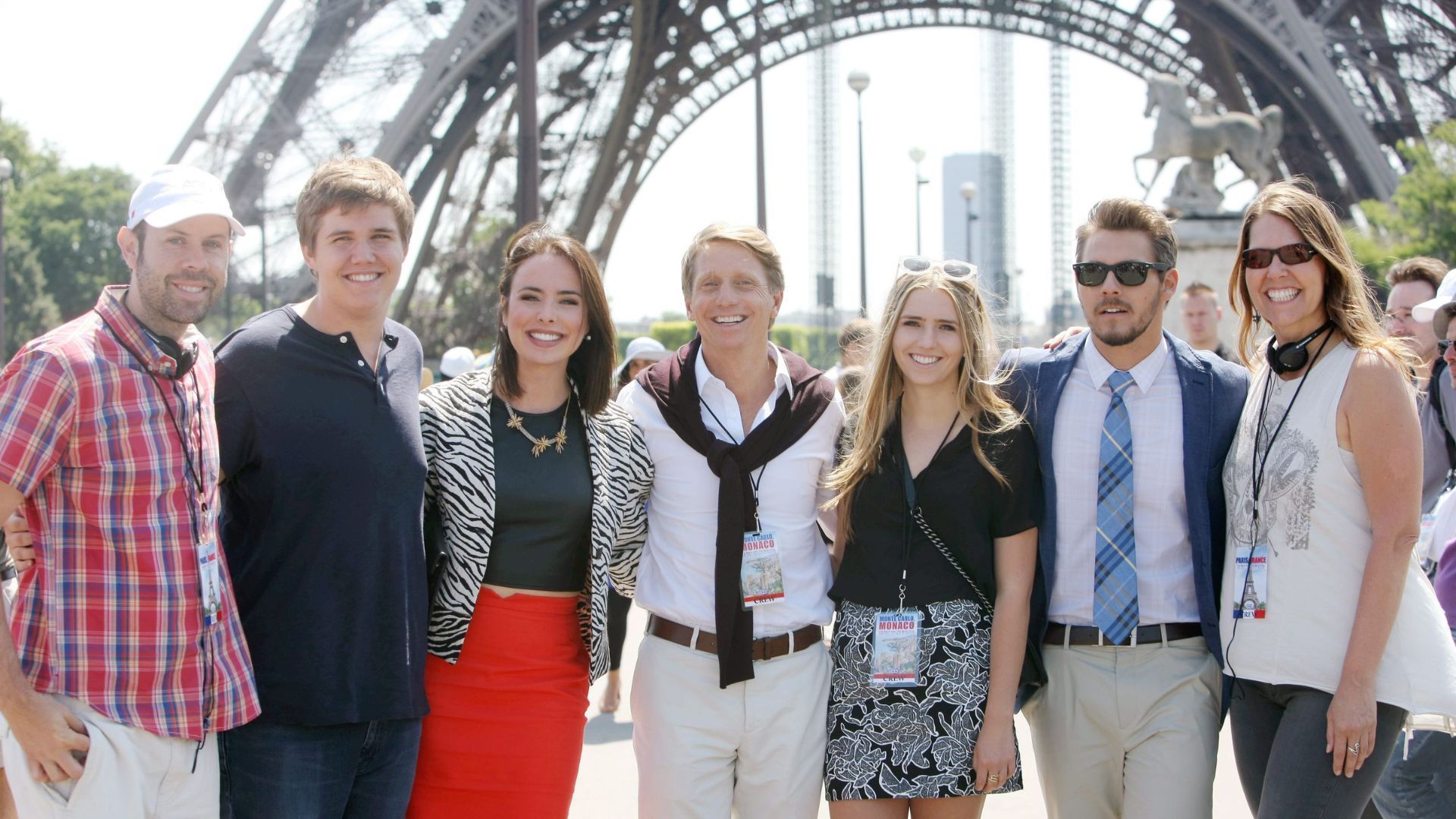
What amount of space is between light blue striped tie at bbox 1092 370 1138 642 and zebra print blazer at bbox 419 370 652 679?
1.18 metres

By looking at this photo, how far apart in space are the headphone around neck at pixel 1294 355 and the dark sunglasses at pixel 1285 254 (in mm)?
178

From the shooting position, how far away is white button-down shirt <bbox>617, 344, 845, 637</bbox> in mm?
3293

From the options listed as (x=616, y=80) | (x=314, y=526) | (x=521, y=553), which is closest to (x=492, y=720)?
(x=521, y=553)

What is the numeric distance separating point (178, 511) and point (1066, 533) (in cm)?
213

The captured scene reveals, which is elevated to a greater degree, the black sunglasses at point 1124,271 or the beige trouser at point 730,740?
the black sunglasses at point 1124,271

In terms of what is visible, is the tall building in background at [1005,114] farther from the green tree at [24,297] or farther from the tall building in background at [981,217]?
the green tree at [24,297]

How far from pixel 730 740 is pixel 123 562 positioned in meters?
1.49

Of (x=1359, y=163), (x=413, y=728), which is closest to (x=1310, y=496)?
(x=413, y=728)

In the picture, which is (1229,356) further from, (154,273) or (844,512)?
(154,273)

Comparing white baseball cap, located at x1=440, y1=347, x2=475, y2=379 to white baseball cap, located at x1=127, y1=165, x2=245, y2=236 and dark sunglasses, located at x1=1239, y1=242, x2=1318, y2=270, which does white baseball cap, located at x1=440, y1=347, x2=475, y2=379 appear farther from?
dark sunglasses, located at x1=1239, y1=242, x2=1318, y2=270

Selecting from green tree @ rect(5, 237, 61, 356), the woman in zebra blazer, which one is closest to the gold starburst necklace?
the woman in zebra blazer

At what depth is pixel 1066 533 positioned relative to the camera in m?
3.31

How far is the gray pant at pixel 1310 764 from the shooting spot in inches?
112

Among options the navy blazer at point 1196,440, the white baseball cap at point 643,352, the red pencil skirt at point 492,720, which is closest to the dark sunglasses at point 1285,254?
the navy blazer at point 1196,440
